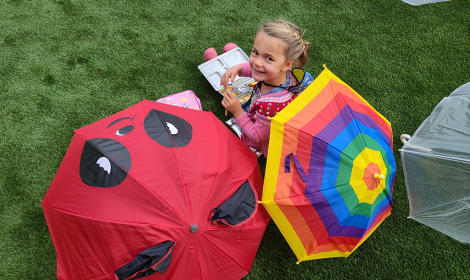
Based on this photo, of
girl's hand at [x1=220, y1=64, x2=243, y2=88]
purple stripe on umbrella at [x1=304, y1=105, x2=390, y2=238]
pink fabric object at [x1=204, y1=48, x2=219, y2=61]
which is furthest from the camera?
pink fabric object at [x1=204, y1=48, x2=219, y2=61]

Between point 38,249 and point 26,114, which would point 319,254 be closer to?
point 38,249

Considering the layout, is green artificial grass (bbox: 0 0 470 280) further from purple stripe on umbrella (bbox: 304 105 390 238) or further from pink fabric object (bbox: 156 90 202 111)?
purple stripe on umbrella (bbox: 304 105 390 238)

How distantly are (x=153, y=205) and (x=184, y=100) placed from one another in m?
1.49

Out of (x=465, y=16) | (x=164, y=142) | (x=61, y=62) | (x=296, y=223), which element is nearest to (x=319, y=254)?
(x=296, y=223)

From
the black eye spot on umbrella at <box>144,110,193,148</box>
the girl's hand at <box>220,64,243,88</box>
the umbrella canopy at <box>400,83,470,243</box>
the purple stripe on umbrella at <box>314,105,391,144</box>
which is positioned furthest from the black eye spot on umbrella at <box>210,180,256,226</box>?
→ the umbrella canopy at <box>400,83,470,243</box>

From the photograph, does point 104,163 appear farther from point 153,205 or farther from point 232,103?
point 232,103

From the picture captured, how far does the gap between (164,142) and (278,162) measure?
697 millimetres

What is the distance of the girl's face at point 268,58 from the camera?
6.19 ft

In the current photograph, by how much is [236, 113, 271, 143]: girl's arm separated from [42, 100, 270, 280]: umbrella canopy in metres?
0.34

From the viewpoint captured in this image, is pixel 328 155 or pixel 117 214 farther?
pixel 328 155

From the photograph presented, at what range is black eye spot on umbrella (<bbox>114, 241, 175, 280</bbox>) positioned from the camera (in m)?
1.41

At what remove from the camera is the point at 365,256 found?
2363mm

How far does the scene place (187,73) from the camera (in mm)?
3066

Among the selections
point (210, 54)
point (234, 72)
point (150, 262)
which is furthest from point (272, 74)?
point (150, 262)
